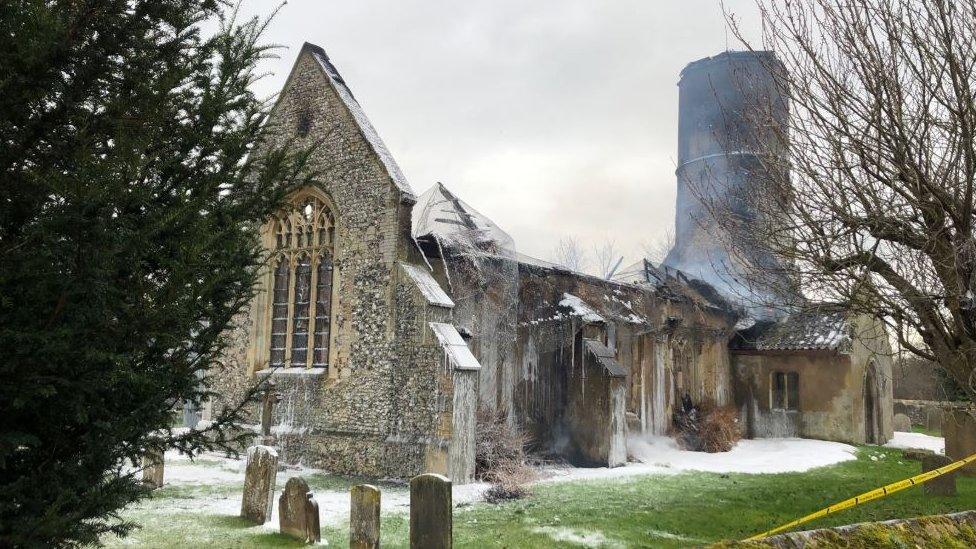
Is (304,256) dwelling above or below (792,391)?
above

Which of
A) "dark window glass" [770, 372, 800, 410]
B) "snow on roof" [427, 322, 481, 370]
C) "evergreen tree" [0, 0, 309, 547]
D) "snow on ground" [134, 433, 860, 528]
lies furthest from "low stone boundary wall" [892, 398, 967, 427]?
"evergreen tree" [0, 0, 309, 547]

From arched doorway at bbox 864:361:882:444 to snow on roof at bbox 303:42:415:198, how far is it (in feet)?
54.7

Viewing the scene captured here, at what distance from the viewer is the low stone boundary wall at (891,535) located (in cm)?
283

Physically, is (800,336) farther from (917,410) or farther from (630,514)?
(630,514)

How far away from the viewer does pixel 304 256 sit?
14.5m

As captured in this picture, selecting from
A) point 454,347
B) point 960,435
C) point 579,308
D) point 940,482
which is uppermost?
point 579,308

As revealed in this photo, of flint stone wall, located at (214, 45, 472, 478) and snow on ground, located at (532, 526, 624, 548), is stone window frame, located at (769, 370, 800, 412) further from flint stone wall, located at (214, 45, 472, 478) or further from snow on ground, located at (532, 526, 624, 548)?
snow on ground, located at (532, 526, 624, 548)

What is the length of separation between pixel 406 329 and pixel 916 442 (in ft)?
63.2

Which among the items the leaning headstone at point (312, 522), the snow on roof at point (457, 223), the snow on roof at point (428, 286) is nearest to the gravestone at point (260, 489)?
the leaning headstone at point (312, 522)

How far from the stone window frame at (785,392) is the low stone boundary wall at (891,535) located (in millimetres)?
20070

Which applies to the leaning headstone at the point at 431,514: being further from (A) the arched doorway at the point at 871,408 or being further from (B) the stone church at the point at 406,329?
(A) the arched doorway at the point at 871,408

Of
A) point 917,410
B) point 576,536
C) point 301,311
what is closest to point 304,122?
point 301,311

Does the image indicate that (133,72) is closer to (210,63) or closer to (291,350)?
(210,63)

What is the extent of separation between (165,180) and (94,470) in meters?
1.72
